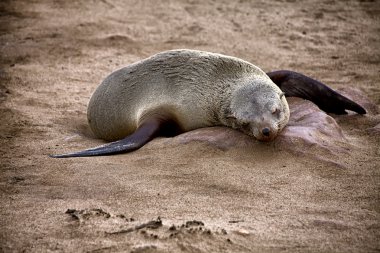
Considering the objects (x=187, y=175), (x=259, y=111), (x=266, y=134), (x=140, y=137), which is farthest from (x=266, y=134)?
(x=140, y=137)

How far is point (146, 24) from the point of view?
901cm

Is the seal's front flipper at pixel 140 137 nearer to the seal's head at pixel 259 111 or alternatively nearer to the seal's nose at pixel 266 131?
the seal's head at pixel 259 111

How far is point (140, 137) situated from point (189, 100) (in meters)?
0.55

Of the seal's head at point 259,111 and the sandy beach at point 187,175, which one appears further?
the seal's head at point 259,111

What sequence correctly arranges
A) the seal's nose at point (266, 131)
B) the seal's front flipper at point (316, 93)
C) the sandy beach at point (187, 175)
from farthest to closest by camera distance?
1. the seal's front flipper at point (316, 93)
2. the seal's nose at point (266, 131)
3. the sandy beach at point (187, 175)

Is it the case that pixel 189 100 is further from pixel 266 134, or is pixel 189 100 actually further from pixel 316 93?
pixel 316 93

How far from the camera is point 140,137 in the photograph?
461 centimetres

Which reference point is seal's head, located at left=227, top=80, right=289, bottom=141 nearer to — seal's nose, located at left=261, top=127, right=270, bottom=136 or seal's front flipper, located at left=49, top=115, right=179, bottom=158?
seal's nose, located at left=261, top=127, right=270, bottom=136

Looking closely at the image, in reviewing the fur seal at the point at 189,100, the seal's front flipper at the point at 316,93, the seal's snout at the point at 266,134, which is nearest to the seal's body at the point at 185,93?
the fur seal at the point at 189,100

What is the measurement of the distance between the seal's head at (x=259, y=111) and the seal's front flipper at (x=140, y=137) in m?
0.57

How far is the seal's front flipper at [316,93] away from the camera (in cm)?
535

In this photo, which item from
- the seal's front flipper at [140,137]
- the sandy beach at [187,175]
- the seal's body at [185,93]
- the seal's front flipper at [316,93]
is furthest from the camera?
the seal's front flipper at [316,93]

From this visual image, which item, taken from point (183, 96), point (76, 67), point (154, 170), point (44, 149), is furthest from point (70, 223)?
point (76, 67)

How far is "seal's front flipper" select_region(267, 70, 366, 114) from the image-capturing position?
535 centimetres
